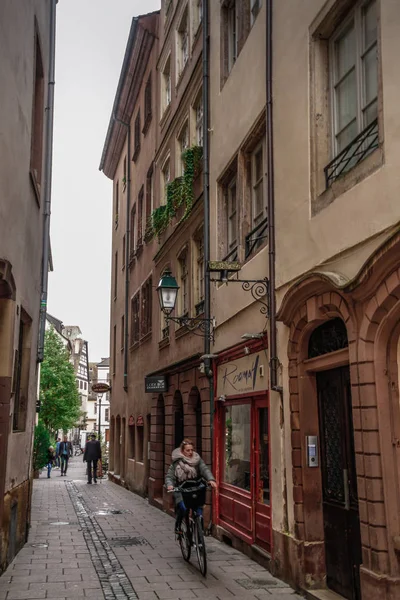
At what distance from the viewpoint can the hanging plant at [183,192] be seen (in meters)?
15.4

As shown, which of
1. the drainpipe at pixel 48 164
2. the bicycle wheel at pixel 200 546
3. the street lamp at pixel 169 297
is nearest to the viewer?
the bicycle wheel at pixel 200 546

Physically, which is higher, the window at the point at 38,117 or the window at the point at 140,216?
the window at the point at 140,216

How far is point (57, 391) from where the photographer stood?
49094 millimetres

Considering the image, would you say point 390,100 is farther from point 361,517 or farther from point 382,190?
point 361,517

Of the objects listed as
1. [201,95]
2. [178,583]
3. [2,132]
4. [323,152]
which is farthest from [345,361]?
[201,95]

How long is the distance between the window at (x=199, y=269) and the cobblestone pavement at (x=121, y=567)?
16.2 feet

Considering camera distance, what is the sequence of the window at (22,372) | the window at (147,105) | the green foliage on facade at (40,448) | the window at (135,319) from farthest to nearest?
the green foliage on facade at (40,448) < the window at (135,319) < the window at (147,105) < the window at (22,372)

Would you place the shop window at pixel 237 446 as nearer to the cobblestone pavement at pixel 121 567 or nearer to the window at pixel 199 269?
the cobblestone pavement at pixel 121 567

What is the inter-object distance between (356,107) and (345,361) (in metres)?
2.88

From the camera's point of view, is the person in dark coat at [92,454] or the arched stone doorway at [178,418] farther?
the person in dark coat at [92,454]

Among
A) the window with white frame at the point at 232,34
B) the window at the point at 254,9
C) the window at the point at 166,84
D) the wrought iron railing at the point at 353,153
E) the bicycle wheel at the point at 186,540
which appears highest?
the window at the point at 166,84

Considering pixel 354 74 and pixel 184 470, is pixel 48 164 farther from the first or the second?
pixel 354 74

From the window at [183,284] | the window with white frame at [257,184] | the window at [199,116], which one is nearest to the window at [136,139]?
the window at [199,116]

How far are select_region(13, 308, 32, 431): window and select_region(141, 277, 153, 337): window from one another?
927 centimetres
